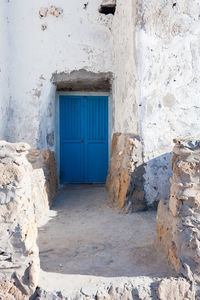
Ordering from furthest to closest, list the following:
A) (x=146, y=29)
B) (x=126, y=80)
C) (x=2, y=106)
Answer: (x=2, y=106), (x=126, y=80), (x=146, y=29)

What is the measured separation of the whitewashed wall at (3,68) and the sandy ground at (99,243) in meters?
1.69

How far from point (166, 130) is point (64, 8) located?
2903mm

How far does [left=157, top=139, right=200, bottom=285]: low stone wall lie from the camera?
204 centimetres

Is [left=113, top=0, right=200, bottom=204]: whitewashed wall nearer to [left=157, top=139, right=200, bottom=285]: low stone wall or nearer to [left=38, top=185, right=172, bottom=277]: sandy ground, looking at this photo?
[left=38, top=185, right=172, bottom=277]: sandy ground

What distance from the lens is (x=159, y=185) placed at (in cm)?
386

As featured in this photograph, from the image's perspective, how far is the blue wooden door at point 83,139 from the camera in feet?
19.6

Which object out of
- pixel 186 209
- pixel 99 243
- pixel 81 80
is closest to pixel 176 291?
pixel 186 209

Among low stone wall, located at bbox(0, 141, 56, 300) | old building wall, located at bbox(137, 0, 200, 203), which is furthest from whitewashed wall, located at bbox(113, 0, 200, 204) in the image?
low stone wall, located at bbox(0, 141, 56, 300)

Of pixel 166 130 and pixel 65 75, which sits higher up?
pixel 65 75

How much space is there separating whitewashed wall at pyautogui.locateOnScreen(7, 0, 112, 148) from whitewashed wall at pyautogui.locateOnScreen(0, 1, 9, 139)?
0.12m

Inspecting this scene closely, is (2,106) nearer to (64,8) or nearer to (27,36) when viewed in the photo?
(27,36)

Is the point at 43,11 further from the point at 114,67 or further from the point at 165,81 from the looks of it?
the point at 165,81

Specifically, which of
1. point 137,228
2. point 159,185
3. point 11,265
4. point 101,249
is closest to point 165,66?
point 159,185

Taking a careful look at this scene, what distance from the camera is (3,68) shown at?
16.1 ft
